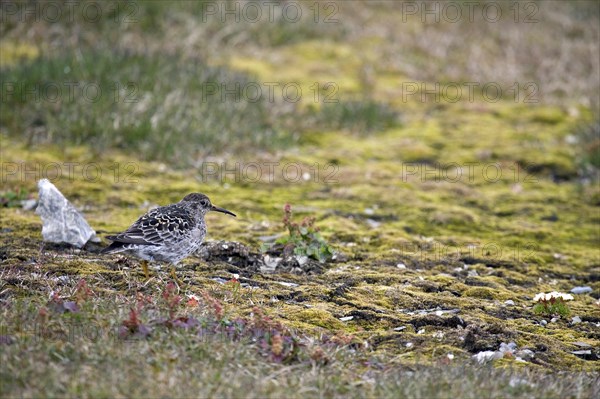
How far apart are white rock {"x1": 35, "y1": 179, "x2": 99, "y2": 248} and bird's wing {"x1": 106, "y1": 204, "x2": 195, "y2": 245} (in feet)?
3.54

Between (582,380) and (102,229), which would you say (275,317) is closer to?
(582,380)

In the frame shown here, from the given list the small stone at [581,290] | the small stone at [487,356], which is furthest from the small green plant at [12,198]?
the small stone at [581,290]

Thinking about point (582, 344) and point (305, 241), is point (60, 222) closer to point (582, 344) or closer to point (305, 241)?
point (305, 241)

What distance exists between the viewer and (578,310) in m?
8.69

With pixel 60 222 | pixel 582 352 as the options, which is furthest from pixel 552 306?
pixel 60 222

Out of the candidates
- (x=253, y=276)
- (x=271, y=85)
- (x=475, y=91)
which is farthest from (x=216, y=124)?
(x=475, y=91)

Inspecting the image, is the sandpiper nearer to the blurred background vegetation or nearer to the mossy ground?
the mossy ground

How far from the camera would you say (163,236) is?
8.35 metres

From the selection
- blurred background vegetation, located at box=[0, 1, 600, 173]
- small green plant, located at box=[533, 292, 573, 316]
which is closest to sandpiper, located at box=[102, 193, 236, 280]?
small green plant, located at box=[533, 292, 573, 316]

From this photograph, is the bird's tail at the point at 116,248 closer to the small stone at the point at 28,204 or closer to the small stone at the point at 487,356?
the small stone at the point at 28,204

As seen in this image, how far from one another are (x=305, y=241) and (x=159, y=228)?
A: 196cm

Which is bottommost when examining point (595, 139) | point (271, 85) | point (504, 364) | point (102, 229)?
point (504, 364)

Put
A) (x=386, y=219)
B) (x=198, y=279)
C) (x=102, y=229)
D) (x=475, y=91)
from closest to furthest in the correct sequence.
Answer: (x=198, y=279)
(x=102, y=229)
(x=386, y=219)
(x=475, y=91)

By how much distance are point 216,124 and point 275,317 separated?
7.20m
